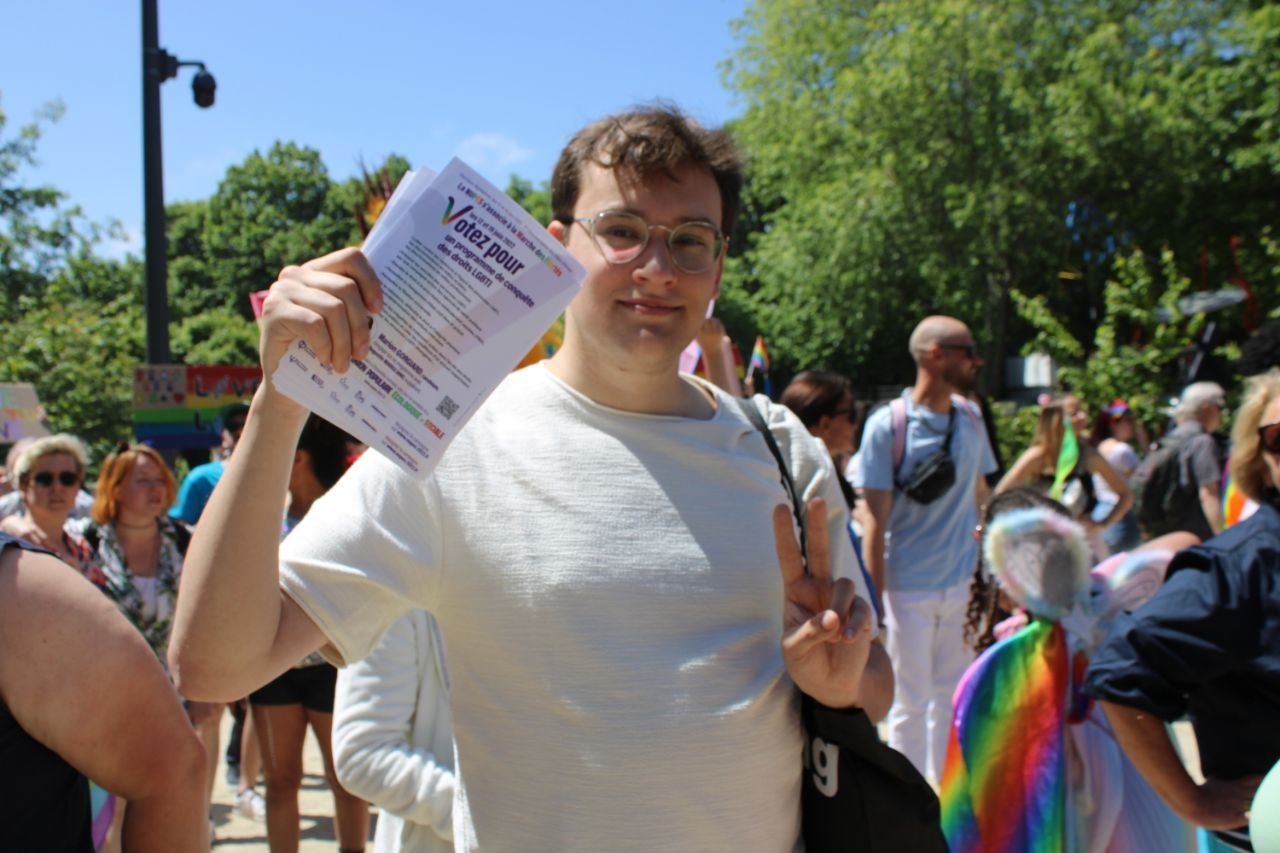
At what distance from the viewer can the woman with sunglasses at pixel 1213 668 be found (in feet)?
6.92

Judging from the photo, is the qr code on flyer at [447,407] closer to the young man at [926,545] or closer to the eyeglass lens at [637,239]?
the eyeglass lens at [637,239]

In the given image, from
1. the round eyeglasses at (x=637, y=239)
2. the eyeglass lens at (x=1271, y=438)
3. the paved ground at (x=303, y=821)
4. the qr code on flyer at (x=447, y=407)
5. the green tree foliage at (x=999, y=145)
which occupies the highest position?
the green tree foliage at (x=999, y=145)

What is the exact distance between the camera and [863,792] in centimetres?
168

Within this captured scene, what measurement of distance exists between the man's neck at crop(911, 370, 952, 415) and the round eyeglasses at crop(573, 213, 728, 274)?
3.96 metres

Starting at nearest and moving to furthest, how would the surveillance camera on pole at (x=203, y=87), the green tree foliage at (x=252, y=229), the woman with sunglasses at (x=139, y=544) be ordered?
the woman with sunglasses at (x=139, y=544) → the surveillance camera on pole at (x=203, y=87) → the green tree foliage at (x=252, y=229)

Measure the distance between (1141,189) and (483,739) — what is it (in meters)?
25.5

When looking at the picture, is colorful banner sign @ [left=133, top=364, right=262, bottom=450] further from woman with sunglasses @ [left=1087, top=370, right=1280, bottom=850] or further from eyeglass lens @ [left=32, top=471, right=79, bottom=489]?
woman with sunglasses @ [left=1087, top=370, right=1280, bottom=850]

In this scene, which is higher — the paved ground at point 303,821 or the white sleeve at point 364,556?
the white sleeve at point 364,556

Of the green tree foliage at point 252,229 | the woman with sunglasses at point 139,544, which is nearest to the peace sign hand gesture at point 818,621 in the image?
the woman with sunglasses at point 139,544

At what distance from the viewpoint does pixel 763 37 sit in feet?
90.1

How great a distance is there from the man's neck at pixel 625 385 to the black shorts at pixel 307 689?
109 inches

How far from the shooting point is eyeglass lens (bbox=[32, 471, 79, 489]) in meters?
4.74

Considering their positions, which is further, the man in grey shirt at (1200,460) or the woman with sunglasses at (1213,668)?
the man in grey shirt at (1200,460)

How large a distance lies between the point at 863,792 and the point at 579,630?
51 cm
